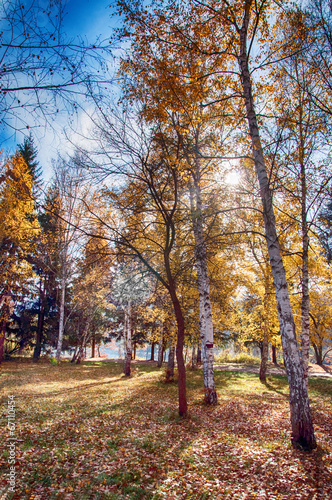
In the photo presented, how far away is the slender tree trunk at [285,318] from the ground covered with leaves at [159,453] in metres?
0.42

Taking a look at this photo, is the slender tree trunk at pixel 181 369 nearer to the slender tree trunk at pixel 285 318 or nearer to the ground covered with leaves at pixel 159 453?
the ground covered with leaves at pixel 159 453

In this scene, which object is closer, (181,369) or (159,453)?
(159,453)

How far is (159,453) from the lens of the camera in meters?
4.82

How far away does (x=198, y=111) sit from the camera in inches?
258

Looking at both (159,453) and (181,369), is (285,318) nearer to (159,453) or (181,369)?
(181,369)

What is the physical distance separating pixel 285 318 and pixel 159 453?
3656mm

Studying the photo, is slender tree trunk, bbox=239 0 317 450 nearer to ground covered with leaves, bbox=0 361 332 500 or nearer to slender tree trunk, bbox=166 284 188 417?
ground covered with leaves, bbox=0 361 332 500

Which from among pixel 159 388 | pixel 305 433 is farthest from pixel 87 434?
pixel 159 388

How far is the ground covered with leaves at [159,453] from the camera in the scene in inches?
141

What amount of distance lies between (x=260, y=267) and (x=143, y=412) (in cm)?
1047

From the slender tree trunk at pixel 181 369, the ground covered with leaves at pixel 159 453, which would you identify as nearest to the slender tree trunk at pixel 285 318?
the ground covered with leaves at pixel 159 453

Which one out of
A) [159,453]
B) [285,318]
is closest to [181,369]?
[159,453]

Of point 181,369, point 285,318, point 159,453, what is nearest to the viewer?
point 159,453

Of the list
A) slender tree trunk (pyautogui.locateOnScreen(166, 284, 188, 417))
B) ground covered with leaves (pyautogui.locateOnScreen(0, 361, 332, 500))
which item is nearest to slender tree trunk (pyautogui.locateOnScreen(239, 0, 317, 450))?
ground covered with leaves (pyautogui.locateOnScreen(0, 361, 332, 500))
